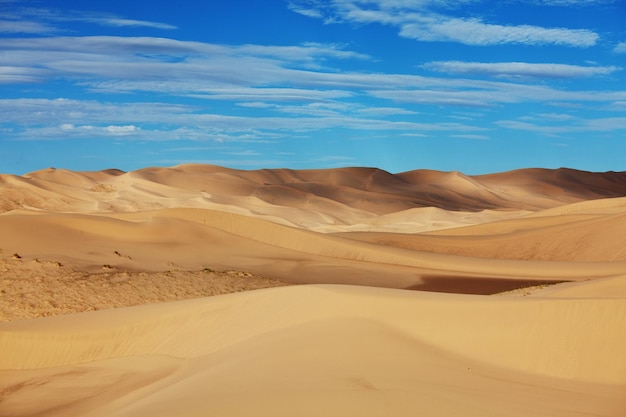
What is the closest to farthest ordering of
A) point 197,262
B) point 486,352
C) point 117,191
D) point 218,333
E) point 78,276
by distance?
point 486,352 → point 218,333 → point 78,276 → point 197,262 → point 117,191

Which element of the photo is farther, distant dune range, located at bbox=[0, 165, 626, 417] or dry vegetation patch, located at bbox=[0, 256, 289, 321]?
dry vegetation patch, located at bbox=[0, 256, 289, 321]

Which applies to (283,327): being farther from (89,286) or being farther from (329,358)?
(89,286)

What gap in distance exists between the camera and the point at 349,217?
217ft

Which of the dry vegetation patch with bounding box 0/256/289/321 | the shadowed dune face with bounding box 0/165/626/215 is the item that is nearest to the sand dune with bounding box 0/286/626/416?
the dry vegetation patch with bounding box 0/256/289/321

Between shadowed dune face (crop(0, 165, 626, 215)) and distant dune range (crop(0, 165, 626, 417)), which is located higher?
shadowed dune face (crop(0, 165, 626, 215))

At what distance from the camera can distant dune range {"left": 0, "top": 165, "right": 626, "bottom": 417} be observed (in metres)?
7.72

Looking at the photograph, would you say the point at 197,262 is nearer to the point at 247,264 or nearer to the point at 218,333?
the point at 247,264

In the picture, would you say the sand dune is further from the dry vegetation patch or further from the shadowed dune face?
the shadowed dune face

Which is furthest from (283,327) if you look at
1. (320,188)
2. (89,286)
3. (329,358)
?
(320,188)

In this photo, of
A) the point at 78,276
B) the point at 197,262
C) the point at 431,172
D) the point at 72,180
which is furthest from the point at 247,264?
the point at 431,172

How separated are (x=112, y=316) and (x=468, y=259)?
15.9 m

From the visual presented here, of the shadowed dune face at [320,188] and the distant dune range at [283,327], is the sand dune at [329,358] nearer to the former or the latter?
the distant dune range at [283,327]

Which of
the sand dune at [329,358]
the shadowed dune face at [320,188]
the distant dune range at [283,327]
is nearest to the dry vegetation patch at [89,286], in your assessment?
the distant dune range at [283,327]

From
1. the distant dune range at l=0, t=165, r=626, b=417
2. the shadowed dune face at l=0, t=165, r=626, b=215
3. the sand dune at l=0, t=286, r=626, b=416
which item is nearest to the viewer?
the sand dune at l=0, t=286, r=626, b=416
